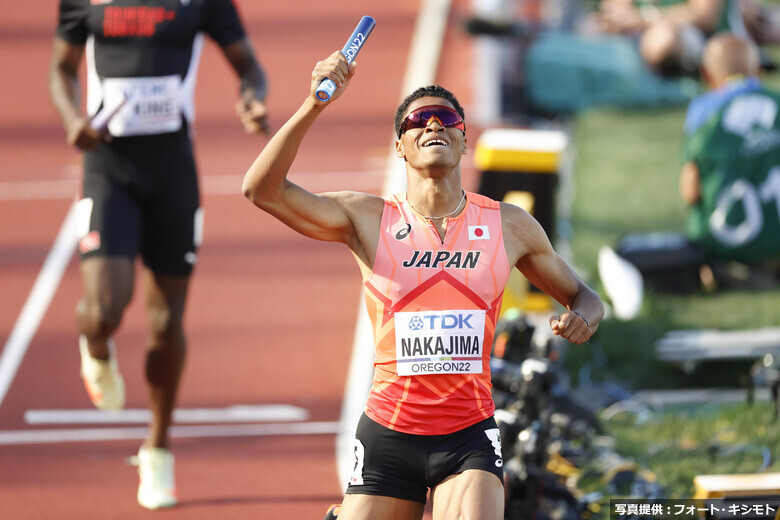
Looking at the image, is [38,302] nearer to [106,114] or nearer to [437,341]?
[106,114]

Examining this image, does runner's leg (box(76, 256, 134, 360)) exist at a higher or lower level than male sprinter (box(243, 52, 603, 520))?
higher

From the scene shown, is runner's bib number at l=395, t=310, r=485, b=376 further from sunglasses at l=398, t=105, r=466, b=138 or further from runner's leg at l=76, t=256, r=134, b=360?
runner's leg at l=76, t=256, r=134, b=360

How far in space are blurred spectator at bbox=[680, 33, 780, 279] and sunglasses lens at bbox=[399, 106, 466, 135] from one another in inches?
186

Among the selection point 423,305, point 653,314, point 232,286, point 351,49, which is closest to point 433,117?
point 351,49

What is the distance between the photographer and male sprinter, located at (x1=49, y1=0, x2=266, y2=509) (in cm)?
563

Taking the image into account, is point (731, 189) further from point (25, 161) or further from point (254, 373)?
point (25, 161)

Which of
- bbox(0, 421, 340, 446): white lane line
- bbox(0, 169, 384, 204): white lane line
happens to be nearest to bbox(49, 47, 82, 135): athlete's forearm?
bbox(0, 421, 340, 446): white lane line

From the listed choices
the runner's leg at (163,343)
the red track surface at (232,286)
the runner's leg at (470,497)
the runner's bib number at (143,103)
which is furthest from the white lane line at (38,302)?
the runner's leg at (470,497)

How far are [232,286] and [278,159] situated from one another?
537cm

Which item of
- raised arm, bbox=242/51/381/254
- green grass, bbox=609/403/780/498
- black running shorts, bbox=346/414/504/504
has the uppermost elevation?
raised arm, bbox=242/51/381/254

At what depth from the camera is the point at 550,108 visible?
13.1 meters

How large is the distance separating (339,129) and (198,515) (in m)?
7.50

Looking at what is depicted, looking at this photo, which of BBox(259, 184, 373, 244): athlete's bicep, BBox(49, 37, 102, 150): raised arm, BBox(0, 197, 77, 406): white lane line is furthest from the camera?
BBox(0, 197, 77, 406): white lane line

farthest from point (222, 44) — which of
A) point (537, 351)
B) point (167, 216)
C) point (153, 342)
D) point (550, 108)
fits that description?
point (550, 108)
